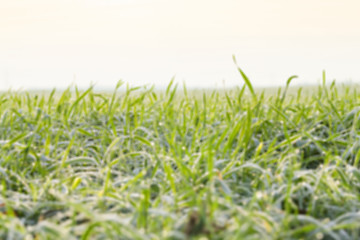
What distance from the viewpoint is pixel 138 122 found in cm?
278

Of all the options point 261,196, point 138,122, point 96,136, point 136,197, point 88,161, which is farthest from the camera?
point 138,122

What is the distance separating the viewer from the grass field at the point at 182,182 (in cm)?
129

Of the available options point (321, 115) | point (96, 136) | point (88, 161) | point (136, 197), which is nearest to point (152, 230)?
point (136, 197)

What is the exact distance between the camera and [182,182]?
180 cm

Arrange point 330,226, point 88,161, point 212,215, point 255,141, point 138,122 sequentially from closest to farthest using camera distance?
point 212,215
point 330,226
point 88,161
point 255,141
point 138,122

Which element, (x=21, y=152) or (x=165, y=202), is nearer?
(x=165, y=202)

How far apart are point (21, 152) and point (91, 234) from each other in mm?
990

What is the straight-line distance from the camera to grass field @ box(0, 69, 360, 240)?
1295mm

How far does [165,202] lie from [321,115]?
139 cm

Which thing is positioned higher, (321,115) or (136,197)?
(321,115)

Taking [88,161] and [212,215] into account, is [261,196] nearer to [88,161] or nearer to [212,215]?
[212,215]

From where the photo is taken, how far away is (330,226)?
1.39 m

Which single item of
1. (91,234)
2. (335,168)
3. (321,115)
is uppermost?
(321,115)

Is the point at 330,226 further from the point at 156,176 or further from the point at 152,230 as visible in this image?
the point at 156,176
